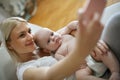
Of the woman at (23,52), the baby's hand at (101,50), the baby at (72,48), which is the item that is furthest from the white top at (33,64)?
the baby's hand at (101,50)

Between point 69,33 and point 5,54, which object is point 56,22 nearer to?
point 69,33

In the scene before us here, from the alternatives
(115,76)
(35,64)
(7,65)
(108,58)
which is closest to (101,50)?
(108,58)

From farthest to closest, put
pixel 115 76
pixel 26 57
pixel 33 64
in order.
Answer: pixel 26 57 < pixel 33 64 < pixel 115 76

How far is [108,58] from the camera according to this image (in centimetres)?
122

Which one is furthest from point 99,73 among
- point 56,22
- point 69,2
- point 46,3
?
point 46,3

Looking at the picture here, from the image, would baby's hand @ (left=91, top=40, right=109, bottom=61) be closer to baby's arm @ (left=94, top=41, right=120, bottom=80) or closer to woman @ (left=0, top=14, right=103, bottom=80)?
baby's arm @ (left=94, top=41, right=120, bottom=80)

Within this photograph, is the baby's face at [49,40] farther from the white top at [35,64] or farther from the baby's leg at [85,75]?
the baby's leg at [85,75]

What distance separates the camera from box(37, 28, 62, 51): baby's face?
1.55m

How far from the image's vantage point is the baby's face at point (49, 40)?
1555 millimetres

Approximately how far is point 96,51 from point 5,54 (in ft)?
1.92

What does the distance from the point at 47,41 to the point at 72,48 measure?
28 cm

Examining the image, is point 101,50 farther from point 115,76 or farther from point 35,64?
point 35,64

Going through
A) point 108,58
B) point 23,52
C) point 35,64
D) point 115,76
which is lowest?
point 115,76

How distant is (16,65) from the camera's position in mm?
1403
